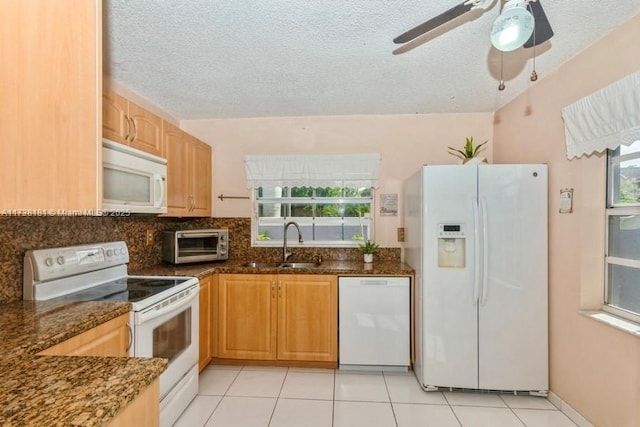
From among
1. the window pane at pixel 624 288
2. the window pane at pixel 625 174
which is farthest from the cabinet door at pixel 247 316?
A: the window pane at pixel 625 174

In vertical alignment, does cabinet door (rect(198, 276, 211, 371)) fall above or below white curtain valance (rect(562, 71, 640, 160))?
below

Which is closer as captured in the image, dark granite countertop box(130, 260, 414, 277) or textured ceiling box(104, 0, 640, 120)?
textured ceiling box(104, 0, 640, 120)

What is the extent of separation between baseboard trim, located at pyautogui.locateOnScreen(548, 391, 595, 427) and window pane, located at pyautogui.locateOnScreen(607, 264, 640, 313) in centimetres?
73

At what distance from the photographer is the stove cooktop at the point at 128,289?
178 centimetres

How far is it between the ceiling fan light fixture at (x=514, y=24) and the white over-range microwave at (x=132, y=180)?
1974 millimetres

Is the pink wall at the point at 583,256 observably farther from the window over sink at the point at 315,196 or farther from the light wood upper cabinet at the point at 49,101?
the light wood upper cabinet at the point at 49,101

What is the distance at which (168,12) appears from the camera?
5.22 feet

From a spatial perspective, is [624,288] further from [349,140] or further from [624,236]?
[349,140]

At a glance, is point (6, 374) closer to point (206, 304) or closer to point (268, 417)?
point (268, 417)

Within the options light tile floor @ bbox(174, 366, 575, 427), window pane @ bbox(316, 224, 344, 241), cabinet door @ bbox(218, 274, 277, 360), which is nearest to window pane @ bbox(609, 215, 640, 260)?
light tile floor @ bbox(174, 366, 575, 427)

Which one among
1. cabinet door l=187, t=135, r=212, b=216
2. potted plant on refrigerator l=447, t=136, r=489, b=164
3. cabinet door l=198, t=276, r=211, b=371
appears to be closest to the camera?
potted plant on refrigerator l=447, t=136, r=489, b=164

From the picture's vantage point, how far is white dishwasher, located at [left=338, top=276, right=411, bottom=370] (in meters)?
2.63

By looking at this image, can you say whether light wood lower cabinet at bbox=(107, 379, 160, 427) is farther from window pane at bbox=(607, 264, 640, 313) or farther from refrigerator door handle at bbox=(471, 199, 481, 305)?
window pane at bbox=(607, 264, 640, 313)

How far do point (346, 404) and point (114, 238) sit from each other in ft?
6.84
